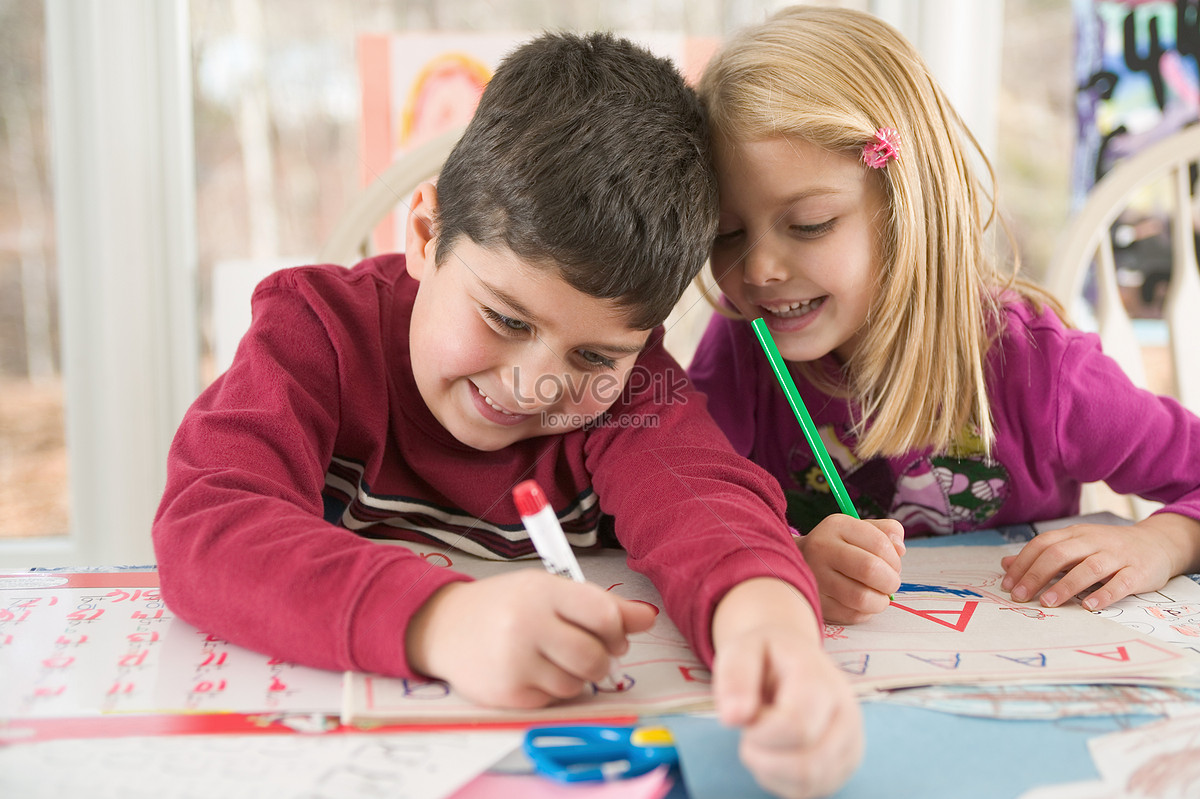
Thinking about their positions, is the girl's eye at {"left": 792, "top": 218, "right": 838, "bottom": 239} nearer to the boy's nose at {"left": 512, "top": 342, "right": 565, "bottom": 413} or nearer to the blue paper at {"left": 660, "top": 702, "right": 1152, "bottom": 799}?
the boy's nose at {"left": 512, "top": 342, "right": 565, "bottom": 413}

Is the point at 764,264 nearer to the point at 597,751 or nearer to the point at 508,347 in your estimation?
the point at 508,347

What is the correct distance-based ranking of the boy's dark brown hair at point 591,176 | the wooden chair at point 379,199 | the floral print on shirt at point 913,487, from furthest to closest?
1. the wooden chair at point 379,199
2. the floral print on shirt at point 913,487
3. the boy's dark brown hair at point 591,176

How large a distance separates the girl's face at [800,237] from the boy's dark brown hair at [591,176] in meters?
0.06

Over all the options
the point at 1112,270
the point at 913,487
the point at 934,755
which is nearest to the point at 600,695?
the point at 934,755

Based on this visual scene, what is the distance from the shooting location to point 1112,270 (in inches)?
42.2

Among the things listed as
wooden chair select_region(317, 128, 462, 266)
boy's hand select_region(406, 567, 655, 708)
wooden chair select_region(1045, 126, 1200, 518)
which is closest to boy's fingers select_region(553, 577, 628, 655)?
boy's hand select_region(406, 567, 655, 708)

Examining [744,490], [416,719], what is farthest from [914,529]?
[416,719]

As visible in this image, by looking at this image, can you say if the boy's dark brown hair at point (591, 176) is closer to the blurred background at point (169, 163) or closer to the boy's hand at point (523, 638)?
the boy's hand at point (523, 638)

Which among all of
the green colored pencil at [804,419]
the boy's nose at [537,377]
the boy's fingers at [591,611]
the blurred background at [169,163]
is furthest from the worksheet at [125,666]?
the blurred background at [169,163]

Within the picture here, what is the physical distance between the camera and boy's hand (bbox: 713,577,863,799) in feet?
1.14

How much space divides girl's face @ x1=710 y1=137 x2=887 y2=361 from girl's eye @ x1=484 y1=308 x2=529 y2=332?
0.23 metres

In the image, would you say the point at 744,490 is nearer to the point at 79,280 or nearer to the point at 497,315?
the point at 497,315

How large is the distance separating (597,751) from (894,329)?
1.74 feet

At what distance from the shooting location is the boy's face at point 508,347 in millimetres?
613
